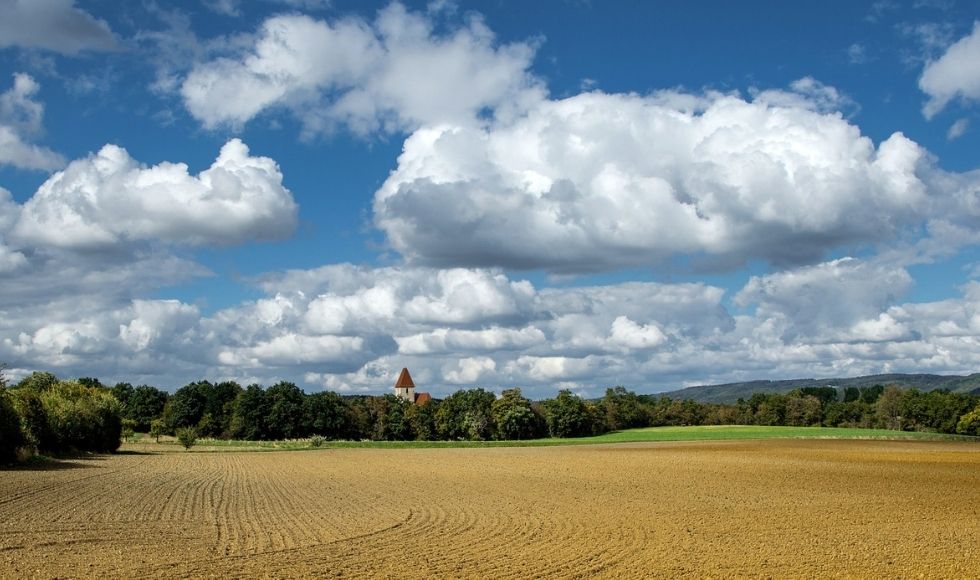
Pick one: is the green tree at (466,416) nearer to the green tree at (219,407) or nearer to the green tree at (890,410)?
the green tree at (219,407)

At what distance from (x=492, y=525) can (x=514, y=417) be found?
10820 cm

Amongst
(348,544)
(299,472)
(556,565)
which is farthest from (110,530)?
(299,472)

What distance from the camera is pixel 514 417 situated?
431 feet

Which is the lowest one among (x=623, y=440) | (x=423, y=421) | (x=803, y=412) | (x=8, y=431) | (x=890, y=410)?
(x=623, y=440)

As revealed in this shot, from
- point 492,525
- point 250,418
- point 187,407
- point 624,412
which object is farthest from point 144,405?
point 492,525

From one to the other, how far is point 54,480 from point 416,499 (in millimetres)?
18046

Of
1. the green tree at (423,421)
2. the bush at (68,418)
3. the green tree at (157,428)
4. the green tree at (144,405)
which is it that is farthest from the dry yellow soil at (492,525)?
the green tree at (144,405)

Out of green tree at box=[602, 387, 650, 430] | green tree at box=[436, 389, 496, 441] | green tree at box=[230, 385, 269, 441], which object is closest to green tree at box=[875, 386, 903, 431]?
green tree at box=[602, 387, 650, 430]

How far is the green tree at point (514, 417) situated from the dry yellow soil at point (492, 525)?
85889 mm

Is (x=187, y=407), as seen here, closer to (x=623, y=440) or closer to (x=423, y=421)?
(x=423, y=421)

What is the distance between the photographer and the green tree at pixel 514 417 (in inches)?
5157

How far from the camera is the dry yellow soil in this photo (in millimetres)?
17203

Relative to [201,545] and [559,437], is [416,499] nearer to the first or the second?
[201,545]

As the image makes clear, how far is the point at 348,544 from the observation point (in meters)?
20.2
